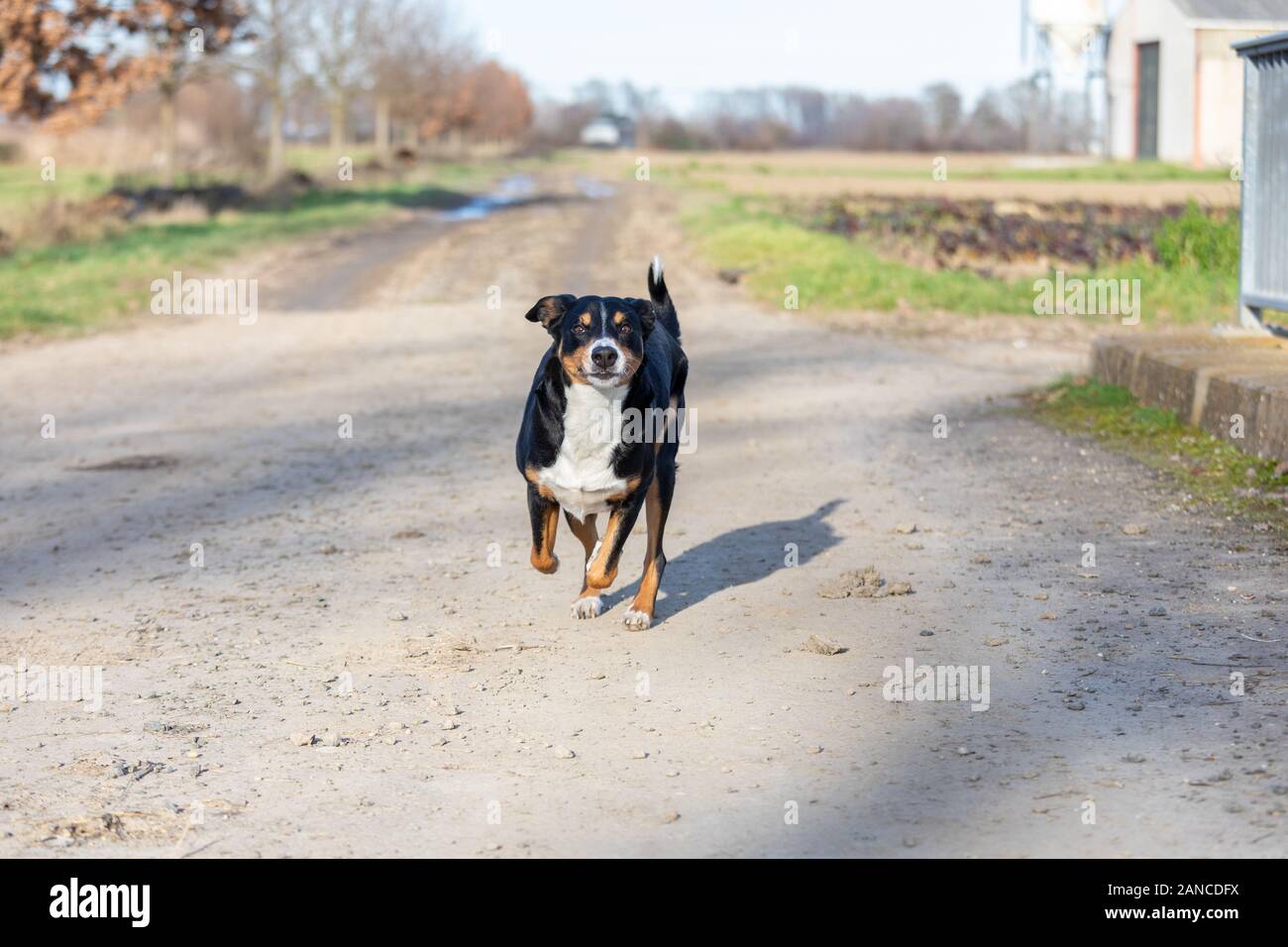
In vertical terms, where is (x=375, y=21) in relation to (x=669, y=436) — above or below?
above

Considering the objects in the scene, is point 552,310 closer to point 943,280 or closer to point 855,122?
point 943,280

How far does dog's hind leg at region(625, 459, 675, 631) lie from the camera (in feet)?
20.6

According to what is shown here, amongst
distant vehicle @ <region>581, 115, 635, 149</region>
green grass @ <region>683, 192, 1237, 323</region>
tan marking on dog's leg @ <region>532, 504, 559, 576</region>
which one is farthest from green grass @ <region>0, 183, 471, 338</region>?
distant vehicle @ <region>581, 115, 635, 149</region>

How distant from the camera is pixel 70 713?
532 cm

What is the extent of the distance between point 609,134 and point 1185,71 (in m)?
58.3

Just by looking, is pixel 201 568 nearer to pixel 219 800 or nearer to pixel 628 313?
pixel 628 313

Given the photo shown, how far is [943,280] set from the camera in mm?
18984

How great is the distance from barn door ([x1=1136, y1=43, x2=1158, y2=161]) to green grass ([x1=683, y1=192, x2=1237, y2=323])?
35094 millimetres

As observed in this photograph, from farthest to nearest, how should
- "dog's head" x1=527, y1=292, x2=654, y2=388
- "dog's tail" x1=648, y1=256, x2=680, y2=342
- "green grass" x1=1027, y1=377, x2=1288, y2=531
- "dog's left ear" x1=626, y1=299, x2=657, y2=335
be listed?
"green grass" x1=1027, y1=377, x2=1288, y2=531 → "dog's tail" x1=648, y1=256, x2=680, y2=342 → "dog's left ear" x1=626, y1=299, x2=657, y2=335 → "dog's head" x1=527, y1=292, x2=654, y2=388

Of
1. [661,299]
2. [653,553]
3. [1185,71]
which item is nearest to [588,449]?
[653,553]

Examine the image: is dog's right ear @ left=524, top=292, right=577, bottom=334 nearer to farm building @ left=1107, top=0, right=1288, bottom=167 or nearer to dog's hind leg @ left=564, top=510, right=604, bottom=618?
dog's hind leg @ left=564, top=510, right=604, bottom=618
